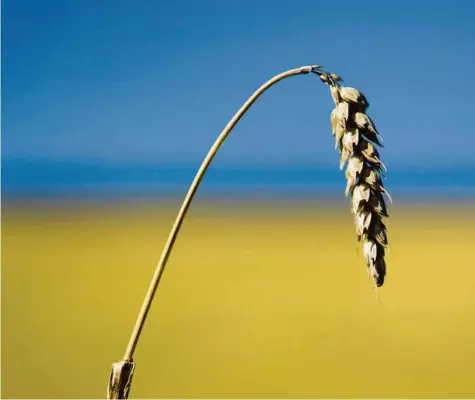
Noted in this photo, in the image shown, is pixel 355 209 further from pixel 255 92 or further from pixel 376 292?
pixel 255 92

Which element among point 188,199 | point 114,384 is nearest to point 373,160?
point 188,199

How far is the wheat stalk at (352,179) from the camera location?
3.96 feet

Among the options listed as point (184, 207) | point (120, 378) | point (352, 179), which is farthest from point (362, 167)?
point (120, 378)

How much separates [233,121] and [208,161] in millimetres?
79

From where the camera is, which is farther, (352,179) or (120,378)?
(120,378)

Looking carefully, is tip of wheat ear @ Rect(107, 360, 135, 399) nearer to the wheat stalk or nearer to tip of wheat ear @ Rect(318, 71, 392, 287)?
the wheat stalk

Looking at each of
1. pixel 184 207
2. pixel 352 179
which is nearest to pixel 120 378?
pixel 184 207

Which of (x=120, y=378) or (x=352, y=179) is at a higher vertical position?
(x=352, y=179)

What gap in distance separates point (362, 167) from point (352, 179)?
1.0 inches

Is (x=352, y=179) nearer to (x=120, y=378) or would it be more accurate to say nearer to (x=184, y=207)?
(x=184, y=207)

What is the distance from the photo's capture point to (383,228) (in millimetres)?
1216

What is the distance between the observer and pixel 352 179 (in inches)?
48.3

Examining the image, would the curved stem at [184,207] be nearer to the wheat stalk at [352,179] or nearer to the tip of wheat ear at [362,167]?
the wheat stalk at [352,179]

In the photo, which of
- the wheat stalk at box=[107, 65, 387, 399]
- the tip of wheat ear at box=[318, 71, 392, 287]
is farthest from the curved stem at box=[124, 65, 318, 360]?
the tip of wheat ear at box=[318, 71, 392, 287]
